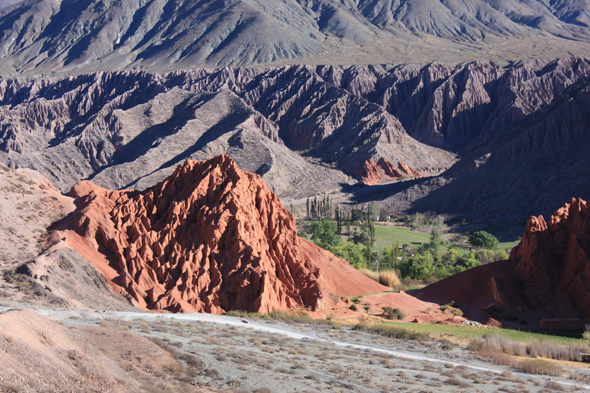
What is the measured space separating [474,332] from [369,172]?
101m

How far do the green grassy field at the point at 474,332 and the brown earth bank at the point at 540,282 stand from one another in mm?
2754

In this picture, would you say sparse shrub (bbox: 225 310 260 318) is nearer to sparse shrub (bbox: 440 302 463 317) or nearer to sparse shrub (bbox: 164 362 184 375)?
sparse shrub (bbox: 164 362 184 375)

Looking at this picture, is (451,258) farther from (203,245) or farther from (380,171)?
(380,171)

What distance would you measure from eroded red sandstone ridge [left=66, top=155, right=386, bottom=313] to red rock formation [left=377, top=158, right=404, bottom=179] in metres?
98.6

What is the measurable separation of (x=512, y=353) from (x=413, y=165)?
118896mm

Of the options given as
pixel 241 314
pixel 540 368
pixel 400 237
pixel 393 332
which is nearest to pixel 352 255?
pixel 393 332

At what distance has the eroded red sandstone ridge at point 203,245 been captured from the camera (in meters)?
33.2

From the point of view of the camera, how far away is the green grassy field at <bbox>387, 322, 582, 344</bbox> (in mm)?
33781

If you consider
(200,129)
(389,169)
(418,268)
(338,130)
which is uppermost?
(338,130)

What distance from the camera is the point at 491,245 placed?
3044 inches

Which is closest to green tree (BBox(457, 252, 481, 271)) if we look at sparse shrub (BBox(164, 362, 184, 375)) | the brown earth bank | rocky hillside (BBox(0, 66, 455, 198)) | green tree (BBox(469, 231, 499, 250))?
green tree (BBox(469, 231, 499, 250))

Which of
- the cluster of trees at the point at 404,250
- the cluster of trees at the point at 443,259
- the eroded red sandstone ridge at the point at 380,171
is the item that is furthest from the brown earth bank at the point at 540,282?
the eroded red sandstone ridge at the point at 380,171

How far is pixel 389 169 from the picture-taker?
139500 millimetres

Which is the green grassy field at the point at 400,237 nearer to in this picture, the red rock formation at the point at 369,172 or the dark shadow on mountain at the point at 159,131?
the red rock formation at the point at 369,172
